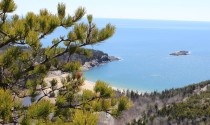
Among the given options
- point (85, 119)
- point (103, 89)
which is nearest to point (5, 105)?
point (85, 119)

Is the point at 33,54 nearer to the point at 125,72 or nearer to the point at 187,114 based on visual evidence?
the point at 187,114

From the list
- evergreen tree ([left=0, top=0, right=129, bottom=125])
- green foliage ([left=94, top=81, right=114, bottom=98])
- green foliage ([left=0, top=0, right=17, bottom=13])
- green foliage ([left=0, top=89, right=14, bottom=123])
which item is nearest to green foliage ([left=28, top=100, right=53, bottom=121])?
green foliage ([left=0, top=89, right=14, bottom=123])

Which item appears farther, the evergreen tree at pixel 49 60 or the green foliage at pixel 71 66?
the green foliage at pixel 71 66

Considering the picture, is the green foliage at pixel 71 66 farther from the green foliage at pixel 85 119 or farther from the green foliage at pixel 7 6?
the green foliage at pixel 85 119

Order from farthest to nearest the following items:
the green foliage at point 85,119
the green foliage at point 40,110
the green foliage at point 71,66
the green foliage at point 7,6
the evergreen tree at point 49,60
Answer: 1. the green foliage at point 71,66
2. the green foliage at point 7,6
3. the evergreen tree at point 49,60
4. the green foliage at point 40,110
5. the green foliage at point 85,119

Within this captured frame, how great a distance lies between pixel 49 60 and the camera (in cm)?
699

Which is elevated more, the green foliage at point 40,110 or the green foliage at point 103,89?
the green foliage at point 40,110

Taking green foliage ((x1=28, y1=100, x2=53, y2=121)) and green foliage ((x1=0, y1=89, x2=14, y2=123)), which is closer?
green foliage ((x1=0, y1=89, x2=14, y2=123))

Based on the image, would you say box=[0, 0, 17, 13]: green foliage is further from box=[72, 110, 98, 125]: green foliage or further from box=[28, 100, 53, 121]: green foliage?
box=[72, 110, 98, 125]: green foliage

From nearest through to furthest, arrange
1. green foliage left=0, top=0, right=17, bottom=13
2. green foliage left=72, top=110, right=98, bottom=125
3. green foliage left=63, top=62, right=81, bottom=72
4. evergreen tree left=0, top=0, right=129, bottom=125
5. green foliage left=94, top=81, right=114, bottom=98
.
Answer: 1. green foliage left=72, top=110, right=98, bottom=125
2. evergreen tree left=0, top=0, right=129, bottom=125
3. green foliage left=0, top=0, right=17, bottom=13
4. green foliage left=94, top=81, right=114, bottom=98
5. green foliage left=63, top=62, right=81, bottom=72

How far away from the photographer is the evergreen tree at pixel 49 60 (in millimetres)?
5539

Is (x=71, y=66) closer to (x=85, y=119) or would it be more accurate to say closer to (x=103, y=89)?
(x=103, y=89)

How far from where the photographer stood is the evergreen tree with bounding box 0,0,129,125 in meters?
5.54

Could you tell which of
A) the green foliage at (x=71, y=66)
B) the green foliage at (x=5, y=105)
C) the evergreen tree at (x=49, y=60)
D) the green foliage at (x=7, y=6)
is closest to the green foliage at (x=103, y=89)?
the evergreen tree at (x=49, y=60)
